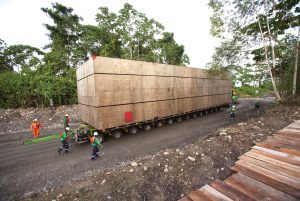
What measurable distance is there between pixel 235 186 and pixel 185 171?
8.43ft

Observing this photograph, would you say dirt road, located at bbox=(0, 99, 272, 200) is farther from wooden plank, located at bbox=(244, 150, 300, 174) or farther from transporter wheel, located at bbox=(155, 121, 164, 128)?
wooden plank, located at bbox=(244, 150, 300, 174)

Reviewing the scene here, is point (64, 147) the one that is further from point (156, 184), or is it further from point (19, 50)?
point (19, 50)

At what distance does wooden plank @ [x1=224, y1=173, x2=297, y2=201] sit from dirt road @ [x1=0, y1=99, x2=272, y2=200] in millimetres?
4568

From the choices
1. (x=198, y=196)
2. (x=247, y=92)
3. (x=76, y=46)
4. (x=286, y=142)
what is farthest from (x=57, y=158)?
(x=247, y=92)

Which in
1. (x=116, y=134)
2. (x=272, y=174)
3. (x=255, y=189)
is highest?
(x=272, y=174)

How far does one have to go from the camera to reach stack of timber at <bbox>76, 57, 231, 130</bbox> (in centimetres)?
832

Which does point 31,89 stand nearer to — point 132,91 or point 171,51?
point 132,91

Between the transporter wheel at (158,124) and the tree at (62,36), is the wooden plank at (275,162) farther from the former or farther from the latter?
the tree at (62,36)

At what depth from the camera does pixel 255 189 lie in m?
2.50

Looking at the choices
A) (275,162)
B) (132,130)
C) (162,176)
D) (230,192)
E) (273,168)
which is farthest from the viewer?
(132,130)

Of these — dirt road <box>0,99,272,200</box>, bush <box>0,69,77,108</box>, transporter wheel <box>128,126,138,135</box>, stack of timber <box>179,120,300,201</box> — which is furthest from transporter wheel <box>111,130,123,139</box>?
bush <box>0,69,77,108</box>

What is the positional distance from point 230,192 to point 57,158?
7.36m

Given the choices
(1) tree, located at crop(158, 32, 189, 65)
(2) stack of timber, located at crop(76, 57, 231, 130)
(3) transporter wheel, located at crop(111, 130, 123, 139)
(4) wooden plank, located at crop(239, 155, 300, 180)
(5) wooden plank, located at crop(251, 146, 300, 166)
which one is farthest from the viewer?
(1) tree, located at crop(158, 32, 189, 65)

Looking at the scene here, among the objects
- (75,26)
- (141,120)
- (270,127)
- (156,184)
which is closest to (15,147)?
(141,120)
